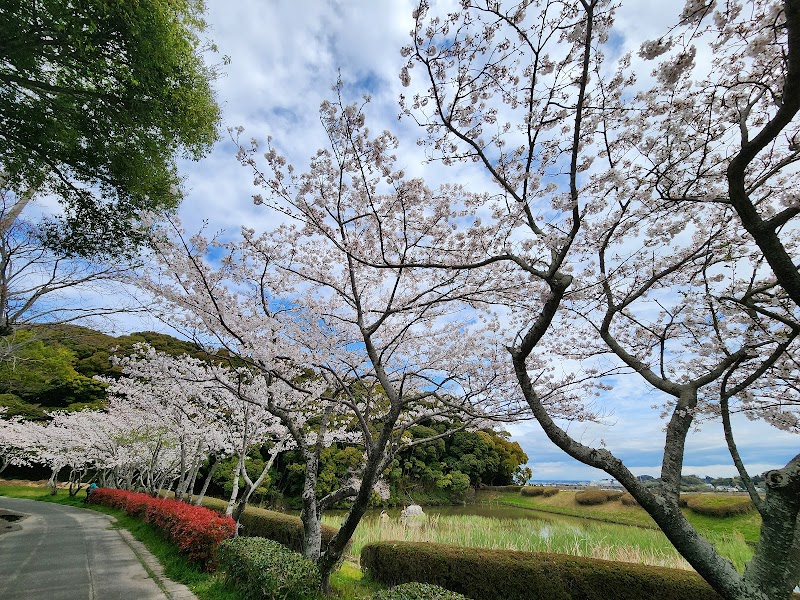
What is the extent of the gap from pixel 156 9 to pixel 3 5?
1.30m

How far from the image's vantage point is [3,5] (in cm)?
367

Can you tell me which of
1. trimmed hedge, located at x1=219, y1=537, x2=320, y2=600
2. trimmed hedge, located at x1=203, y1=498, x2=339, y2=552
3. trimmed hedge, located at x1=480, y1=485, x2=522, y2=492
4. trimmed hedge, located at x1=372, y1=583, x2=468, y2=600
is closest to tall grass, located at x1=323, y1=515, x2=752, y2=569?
trimmed hedge, located at x1=203, y1=498, x2=339, y2=552

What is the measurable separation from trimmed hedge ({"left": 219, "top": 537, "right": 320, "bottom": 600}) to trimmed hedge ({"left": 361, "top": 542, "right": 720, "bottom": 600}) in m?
2.04

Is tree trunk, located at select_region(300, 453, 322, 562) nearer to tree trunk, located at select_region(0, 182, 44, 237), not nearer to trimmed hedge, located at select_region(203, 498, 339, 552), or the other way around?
trimmed hedge, located at select_region(203, 498, 339, 552)

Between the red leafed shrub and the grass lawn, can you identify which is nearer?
the red leafed shrub

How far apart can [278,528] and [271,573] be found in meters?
5.21

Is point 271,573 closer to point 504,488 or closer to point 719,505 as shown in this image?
point 719,505

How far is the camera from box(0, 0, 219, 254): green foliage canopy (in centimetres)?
394

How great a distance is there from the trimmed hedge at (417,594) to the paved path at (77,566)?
3.45m

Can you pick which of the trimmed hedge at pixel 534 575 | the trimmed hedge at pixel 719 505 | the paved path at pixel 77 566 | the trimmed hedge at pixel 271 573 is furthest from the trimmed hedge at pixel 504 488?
the trimmed hedge at pixel 271 573

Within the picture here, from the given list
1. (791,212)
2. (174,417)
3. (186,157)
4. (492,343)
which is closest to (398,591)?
(492,343)

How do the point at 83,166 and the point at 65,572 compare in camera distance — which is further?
the point at 65,572

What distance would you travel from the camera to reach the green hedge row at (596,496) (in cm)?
1678

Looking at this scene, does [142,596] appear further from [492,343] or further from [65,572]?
[492,343]
